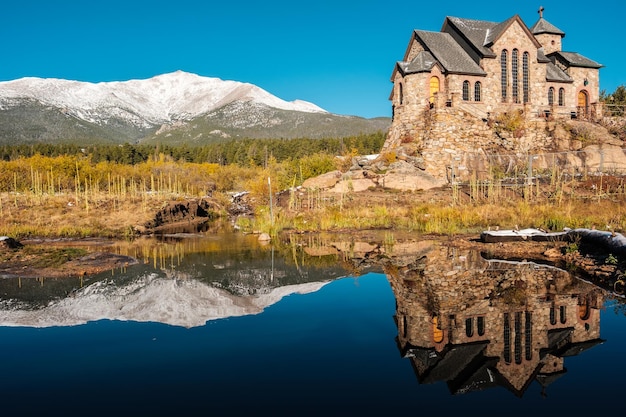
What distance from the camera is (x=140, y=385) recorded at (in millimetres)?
7148

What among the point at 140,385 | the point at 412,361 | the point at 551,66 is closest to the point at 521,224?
the point at 412,361

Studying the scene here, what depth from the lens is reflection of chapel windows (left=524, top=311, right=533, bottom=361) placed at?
26.5 ft

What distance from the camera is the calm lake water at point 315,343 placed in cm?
663


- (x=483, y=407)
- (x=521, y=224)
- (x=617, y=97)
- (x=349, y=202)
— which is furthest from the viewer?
(x=617, y=97)

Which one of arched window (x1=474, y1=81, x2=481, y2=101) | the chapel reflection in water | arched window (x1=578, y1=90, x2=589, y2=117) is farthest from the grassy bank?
arched window (x1=578, y1=90, x2=589, y2=117)

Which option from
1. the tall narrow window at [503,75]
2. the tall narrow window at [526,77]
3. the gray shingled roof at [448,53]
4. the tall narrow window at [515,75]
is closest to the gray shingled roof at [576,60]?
the tall narrow window at [526,77]

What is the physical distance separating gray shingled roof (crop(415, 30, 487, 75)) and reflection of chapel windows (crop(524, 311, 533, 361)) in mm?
32744

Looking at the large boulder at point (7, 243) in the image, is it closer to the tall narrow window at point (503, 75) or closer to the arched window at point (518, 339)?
the arched window at point (518, 339)

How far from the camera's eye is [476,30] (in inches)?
1703

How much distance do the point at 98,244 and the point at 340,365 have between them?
55.9 ft

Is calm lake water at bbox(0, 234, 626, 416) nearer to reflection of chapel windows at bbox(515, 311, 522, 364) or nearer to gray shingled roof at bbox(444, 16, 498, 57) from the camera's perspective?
reflection of chapel windows at bbox(515, 311, 522, 364)

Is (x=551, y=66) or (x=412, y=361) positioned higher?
(x=551, y=66)

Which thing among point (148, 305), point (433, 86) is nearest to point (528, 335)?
point (148, 305)

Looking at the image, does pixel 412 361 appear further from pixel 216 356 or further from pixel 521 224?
pixel 521 224
